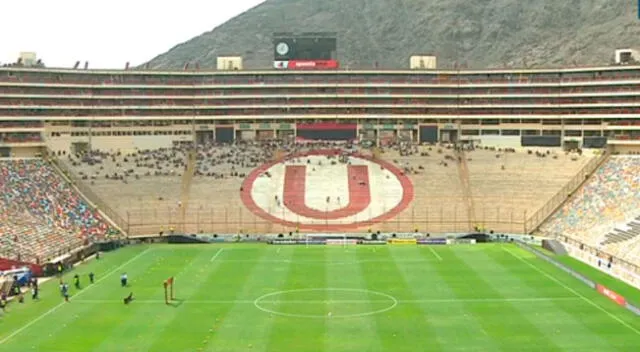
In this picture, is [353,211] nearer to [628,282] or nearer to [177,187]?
[177,187]

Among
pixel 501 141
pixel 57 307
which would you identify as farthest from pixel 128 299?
pixel 501 141

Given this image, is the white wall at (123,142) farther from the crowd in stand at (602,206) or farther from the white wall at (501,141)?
the crowd in stand at (602,206)

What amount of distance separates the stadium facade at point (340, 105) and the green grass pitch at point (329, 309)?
46424 millimetres

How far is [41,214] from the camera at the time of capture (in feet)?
274

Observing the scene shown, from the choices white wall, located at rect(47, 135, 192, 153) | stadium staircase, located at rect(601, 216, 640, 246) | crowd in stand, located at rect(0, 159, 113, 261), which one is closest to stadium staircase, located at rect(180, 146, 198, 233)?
crowd in stand, located at rect(0, 159, 113, 261)

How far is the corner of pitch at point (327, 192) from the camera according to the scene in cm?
9369

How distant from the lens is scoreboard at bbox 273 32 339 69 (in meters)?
127

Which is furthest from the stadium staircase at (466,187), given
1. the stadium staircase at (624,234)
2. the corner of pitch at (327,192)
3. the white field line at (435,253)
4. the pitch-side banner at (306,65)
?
the pitch-side banner at (306,65)

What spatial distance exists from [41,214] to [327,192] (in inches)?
1176

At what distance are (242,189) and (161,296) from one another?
4044cm

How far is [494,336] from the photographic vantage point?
47500 mm

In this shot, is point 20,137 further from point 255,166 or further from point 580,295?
point 580,295

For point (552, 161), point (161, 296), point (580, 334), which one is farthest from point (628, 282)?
point (552, 161)

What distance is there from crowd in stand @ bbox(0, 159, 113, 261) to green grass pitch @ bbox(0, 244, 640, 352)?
459 cm
